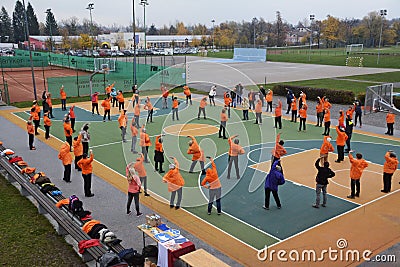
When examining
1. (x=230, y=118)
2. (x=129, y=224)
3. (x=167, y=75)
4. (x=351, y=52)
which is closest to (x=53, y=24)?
(x=351, y=52)

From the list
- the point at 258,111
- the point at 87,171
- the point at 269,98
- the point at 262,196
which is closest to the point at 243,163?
the point at 262,196

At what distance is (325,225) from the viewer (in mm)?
10258

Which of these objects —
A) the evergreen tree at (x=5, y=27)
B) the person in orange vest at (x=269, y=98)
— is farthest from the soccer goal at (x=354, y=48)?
the evergreen tree at (x=5, y=27)

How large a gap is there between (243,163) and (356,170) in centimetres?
461

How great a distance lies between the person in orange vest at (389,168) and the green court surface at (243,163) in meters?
1.61

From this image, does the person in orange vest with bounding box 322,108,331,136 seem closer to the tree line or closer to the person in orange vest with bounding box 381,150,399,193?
the person in orange vest with bounding box 381,150,399,193

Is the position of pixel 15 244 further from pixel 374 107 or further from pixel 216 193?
pixel 374 107

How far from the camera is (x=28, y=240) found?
9.66 m

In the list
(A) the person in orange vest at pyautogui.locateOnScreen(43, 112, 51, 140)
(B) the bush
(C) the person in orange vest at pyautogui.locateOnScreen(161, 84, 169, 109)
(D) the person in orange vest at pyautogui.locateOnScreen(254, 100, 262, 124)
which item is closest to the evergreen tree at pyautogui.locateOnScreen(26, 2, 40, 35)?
(C) the person in orange vest at pyautogui.locateOnScreen(161, 84, 169, 109)

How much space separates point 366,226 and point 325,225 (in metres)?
1.07

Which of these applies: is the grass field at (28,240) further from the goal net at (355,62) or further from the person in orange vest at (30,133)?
the goal net at (355,62)

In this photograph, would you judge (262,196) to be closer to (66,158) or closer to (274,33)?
(66,158)

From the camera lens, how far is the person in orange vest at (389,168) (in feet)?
39.5

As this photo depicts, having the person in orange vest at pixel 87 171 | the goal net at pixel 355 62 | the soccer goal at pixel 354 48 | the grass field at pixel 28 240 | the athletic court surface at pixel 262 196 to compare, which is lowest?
the grass field at pixel 28 240
